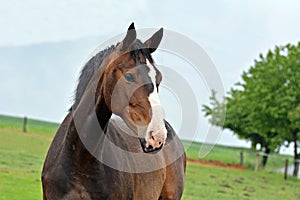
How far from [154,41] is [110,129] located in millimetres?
1083

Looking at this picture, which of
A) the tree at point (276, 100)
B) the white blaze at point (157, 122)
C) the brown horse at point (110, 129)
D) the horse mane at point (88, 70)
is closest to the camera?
the white blaze at point (157, 122)

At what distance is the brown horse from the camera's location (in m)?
4.16

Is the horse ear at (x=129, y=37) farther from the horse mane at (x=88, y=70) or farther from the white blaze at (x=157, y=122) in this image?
the white blaze at (x=157, y=122)

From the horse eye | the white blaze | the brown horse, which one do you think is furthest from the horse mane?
the white blaze

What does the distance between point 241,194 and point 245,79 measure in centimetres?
2215

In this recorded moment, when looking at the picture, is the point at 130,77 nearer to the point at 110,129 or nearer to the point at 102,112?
the point at 102,112

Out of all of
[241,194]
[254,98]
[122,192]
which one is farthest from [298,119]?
[122,192]

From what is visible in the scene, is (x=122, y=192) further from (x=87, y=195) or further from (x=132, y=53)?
(x=132, y=53)

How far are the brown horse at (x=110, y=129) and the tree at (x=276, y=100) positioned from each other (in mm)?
27504

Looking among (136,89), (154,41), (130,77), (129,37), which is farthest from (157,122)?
(154,41)

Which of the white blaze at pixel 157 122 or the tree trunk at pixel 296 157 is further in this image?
the tree trunk at pixel 296 157

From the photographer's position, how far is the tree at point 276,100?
32781mm

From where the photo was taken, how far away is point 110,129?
5266 mm

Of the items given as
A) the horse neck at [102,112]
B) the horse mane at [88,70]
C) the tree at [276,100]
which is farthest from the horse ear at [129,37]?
the tree at [276,100]
